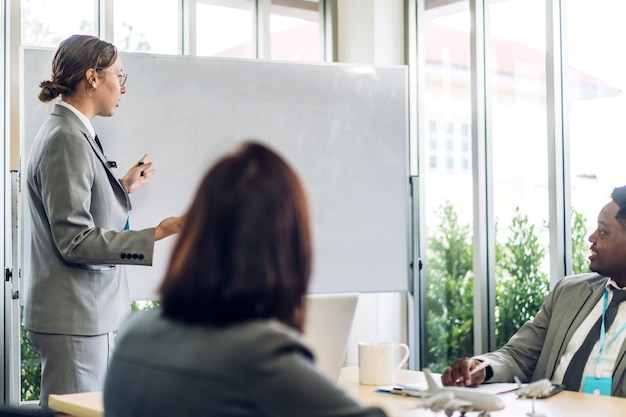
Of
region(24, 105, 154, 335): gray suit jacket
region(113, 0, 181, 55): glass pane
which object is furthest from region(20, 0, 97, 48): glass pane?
region(24, 105, 154, 335): gray suit jacket

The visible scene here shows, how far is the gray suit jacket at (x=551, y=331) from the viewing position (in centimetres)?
264

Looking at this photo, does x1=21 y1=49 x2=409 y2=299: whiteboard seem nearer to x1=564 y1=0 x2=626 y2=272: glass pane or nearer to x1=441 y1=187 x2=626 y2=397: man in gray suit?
x1=564 y1=0 x2=626 y2=272: glass pane

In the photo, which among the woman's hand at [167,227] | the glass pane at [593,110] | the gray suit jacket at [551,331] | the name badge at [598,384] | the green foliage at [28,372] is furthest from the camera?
the green foliage at [28,372]

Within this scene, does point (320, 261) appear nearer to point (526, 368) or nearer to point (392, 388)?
point (526, 368)

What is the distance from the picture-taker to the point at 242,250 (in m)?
1.01

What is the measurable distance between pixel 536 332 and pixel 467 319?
5.95 feet

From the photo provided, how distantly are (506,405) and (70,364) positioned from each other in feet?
4.08

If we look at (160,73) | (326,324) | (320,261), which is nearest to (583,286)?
(326,324)

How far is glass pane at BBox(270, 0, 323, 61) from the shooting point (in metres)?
4.81

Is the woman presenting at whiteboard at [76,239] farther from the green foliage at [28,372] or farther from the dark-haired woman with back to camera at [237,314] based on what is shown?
the green foliage at [28,372]

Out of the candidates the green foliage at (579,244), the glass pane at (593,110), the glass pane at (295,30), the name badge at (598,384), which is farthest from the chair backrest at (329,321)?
the glass pane at (295,30)

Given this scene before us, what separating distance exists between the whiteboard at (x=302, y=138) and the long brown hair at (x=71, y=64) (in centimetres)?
99

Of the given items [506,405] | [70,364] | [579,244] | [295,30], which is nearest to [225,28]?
[295,30]

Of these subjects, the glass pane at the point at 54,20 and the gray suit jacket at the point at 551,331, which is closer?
the gray suit jacket at the point at 551,331
